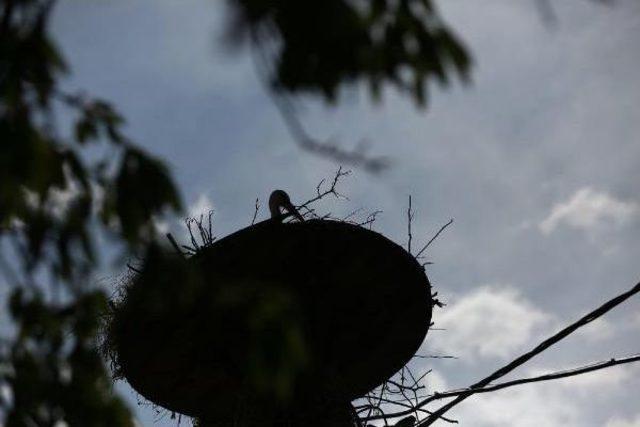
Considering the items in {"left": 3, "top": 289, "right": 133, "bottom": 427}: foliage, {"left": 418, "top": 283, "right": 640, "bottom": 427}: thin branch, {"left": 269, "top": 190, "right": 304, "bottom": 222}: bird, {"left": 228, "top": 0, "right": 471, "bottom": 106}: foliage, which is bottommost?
{"left": 3, "top": 289, "right": 133, "bottom": 427}: foliage

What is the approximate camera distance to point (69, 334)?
197 cm

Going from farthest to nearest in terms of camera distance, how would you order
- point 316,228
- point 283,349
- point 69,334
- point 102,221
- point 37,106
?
point 316,228 → point 69,334 → point 102,221 → point 37,106 → point 283,349

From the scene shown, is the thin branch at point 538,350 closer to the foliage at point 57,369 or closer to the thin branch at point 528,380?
Result: the thin branch at point 528,380

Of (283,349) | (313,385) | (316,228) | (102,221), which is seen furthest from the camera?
(313,385)

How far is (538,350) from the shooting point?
10.1ft

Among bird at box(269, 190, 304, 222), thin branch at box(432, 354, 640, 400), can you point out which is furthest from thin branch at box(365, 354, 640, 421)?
bird at box(269, 190, 304, 222)

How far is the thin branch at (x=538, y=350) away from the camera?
9.33ft

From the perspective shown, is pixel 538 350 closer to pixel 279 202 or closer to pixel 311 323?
pixel 311 323

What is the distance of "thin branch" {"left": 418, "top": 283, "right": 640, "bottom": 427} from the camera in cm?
284

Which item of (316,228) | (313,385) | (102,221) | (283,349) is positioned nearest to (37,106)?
(102,221)

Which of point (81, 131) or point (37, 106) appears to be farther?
point (81, 131)

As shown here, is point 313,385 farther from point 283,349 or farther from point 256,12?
point 256,12

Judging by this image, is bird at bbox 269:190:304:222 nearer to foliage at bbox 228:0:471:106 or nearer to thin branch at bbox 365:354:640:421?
thin branch at bbox 365:354:640:421

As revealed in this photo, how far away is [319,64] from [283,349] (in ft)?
2.09
